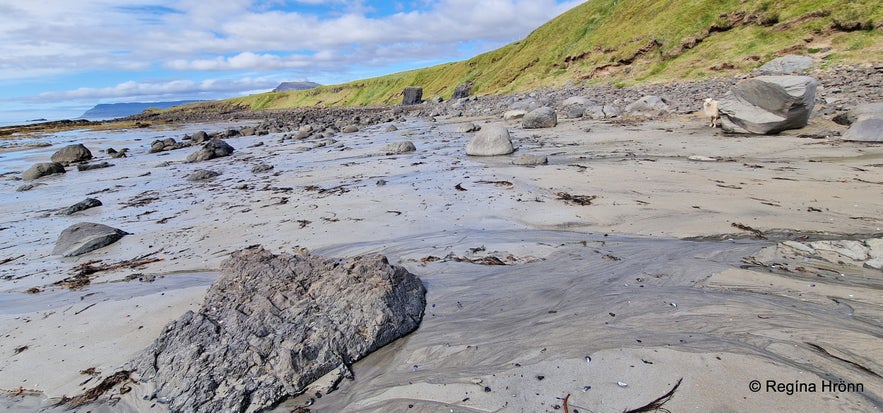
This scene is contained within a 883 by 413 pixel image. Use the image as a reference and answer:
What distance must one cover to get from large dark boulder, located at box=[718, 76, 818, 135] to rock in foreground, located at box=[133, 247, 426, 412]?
987cm

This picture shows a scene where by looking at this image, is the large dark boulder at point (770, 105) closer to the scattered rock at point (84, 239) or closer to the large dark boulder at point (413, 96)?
the scattered rock at point (84, 239)

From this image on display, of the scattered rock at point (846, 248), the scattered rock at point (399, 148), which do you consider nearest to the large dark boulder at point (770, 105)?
Answer: the scattered rock at point (846, 248)

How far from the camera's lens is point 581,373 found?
2.34 meters

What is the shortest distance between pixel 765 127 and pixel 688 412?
33.0 feet

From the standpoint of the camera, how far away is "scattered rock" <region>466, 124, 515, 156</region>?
32.9ft

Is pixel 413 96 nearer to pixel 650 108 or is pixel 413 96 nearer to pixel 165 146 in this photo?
pixel 165 146

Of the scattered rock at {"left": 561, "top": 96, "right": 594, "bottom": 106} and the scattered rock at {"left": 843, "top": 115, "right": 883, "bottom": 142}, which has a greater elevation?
the scattered rock at {"left": 561, "top": 96, "right": 594, "bottom": 106}

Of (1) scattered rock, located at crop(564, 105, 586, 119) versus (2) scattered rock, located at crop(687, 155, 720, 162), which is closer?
(2) scattered rock, located at crop(687, 155, 720, 162)

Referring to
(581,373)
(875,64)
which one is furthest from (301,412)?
(875,64)

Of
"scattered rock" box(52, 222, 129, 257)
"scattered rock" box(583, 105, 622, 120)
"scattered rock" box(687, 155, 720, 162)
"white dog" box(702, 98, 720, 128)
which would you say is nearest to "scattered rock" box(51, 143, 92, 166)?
"scattered rock" box(52, 222, 129, 257)

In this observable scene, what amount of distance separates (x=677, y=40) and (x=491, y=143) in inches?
928

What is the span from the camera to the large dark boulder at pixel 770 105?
909cm

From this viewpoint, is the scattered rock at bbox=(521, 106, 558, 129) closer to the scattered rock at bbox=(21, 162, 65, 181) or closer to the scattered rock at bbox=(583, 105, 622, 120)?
the scattered rock at bbox=(583, 105, 622, 120)

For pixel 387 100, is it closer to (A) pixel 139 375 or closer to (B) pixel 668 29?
(B) pixel 668 29
